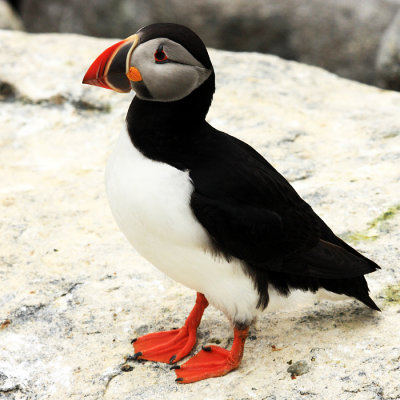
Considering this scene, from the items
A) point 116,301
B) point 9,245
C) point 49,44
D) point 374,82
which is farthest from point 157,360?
point 374,82

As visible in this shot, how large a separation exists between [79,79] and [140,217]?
303 cm

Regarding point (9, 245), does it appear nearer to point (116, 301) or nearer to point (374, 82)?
point (116, 301)

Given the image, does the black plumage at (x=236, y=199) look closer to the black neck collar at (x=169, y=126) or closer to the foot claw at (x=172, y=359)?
the black neck collar at (x=169, y=126)

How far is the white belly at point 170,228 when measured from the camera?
2871 millimetres

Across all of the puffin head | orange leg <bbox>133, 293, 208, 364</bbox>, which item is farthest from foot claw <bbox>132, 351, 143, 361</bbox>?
the puffin head

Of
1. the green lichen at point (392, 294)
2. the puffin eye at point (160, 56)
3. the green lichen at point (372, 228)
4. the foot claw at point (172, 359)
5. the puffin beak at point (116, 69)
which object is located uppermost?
the puffin eye at point (160, 56)

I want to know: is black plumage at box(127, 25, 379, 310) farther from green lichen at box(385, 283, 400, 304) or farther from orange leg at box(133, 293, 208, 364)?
orange leg at box(133, 293, 208, 364)

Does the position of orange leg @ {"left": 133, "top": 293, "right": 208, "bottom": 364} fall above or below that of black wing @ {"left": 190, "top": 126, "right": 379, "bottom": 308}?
below

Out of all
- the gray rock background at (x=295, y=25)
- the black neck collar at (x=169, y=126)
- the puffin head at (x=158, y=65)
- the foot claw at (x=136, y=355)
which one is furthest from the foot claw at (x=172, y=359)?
the gray rock background at (x=295, y=25)

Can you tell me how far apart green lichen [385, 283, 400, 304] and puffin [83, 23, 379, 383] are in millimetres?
329

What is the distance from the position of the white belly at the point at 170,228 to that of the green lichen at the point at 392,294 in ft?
2.53

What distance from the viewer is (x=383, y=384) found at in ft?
9.61

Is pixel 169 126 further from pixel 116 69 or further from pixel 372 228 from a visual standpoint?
pixel 372 228

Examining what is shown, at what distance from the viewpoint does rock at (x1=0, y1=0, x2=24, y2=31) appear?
9.50 metres
